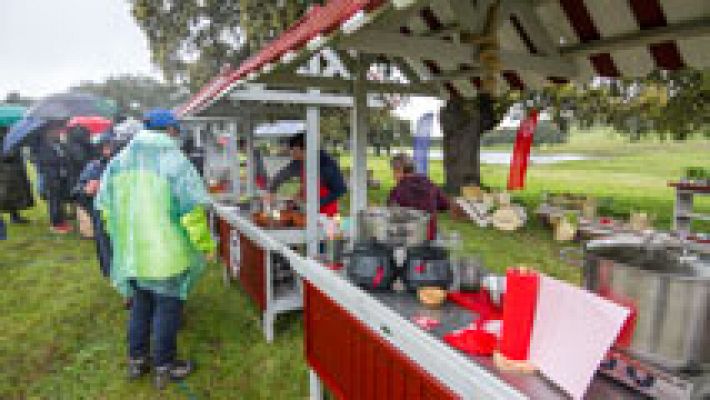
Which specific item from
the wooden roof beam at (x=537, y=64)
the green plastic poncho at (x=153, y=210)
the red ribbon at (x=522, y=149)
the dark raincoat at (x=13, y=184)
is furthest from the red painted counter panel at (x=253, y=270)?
the dark raincoat at (x=13, y=184)

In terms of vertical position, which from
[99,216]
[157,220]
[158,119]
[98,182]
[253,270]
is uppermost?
[158,119]

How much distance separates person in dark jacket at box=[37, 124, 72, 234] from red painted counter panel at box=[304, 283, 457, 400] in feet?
24.4

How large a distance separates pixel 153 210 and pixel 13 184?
8647 mm

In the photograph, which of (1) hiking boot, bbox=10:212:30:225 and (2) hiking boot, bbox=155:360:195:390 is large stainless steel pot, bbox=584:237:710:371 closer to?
(2) hiking boot, bbox=155:360:195:390

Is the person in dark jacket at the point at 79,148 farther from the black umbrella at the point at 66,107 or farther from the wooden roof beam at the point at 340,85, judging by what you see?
the wooden roof beam at the point at 340,85

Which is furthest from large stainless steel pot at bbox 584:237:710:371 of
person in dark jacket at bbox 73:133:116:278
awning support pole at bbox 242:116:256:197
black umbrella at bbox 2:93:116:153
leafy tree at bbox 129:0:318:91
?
leafy tree at bbox 129:0:318:91

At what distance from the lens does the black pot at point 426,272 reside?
7.08 ft

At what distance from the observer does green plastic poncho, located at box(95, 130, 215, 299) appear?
2967 mm

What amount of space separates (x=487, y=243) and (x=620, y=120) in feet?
27.7

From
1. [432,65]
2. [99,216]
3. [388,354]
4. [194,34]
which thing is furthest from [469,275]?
[194,34]

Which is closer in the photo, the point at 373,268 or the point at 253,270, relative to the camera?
the point at 373,268

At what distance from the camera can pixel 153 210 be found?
9.77 feet

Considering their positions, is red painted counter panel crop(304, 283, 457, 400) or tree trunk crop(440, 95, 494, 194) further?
tree trunk crop(440, 95, 494, 194)

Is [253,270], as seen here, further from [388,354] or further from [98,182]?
[388,354]
